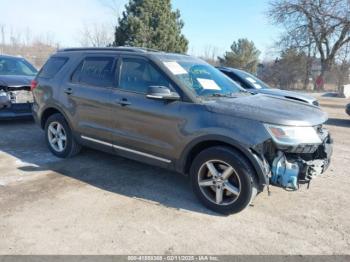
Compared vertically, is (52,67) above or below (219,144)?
above

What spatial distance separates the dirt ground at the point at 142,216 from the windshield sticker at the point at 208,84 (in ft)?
4.68

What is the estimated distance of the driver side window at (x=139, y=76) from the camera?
4.23m

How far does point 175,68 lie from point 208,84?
1.61 ft

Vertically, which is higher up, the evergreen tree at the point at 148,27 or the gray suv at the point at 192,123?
the evergreen tree at the point at 148,27

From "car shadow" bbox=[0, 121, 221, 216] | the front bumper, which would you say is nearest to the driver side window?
"car shadow" bbox=[0, 121, 221, 216]

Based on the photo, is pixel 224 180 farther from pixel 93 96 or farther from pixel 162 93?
pixel 93 96

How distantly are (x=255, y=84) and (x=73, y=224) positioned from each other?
Answer: 22.2ft

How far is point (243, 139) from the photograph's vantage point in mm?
3518

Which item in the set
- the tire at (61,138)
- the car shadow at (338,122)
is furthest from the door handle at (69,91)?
the car shadow at (338,122)

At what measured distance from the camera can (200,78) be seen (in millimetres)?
4398

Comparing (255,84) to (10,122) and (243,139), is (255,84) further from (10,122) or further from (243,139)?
(10,122)

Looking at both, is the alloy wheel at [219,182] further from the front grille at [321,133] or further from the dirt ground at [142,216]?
the front grille at [321,133]

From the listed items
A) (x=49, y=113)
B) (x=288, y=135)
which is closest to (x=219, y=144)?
(x=288, y=135)

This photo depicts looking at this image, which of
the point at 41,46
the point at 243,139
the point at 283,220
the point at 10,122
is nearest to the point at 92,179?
the point at 243,139
